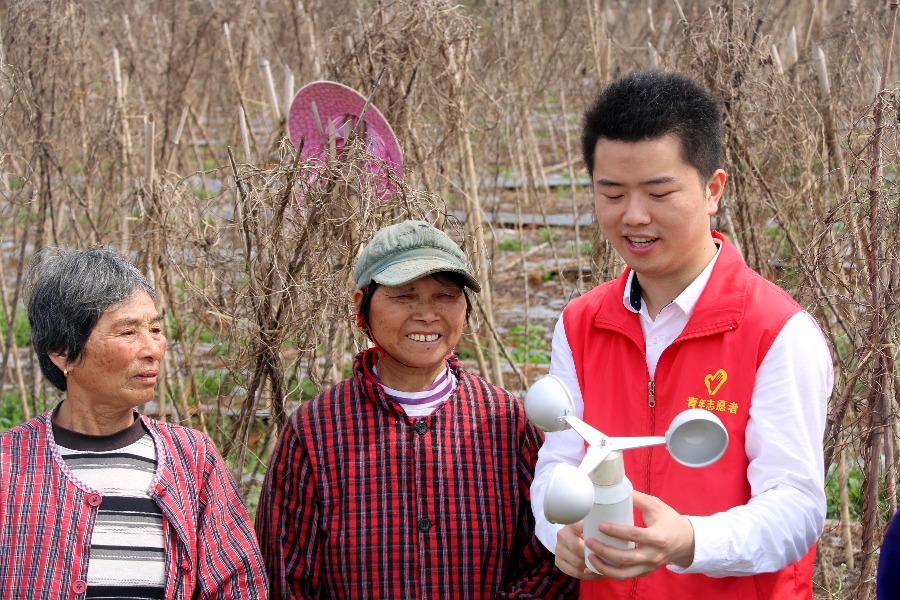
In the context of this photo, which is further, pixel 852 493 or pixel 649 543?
pixel 852 493

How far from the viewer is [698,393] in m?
1.67

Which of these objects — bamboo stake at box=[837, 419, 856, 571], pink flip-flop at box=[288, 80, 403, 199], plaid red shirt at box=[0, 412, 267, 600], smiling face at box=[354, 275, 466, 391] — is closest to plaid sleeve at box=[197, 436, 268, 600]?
plaid red shirt at box=[0, 412, 267, 600]

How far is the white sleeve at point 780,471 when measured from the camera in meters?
1.53

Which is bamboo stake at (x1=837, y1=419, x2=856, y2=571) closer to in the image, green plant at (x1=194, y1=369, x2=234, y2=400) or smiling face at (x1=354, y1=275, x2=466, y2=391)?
smiling face at (x1=354, y1=275, x2=466, y2=391)

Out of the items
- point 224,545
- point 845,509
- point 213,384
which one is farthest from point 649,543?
point 213,384

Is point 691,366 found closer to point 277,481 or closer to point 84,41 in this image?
point 277,481

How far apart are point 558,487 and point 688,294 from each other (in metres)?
0.53

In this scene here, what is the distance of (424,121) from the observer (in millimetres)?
3861

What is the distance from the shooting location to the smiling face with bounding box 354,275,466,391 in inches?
79.0

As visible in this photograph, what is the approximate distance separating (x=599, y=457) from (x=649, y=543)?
0.51ft

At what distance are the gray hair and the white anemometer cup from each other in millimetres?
909

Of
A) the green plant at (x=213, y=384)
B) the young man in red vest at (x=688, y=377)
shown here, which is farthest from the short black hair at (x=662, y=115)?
the green plant at (x=213, y=384)

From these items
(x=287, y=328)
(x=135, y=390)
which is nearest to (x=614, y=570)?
(x=135, y=390)

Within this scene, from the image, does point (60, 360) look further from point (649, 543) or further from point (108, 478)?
point (649, 543)
